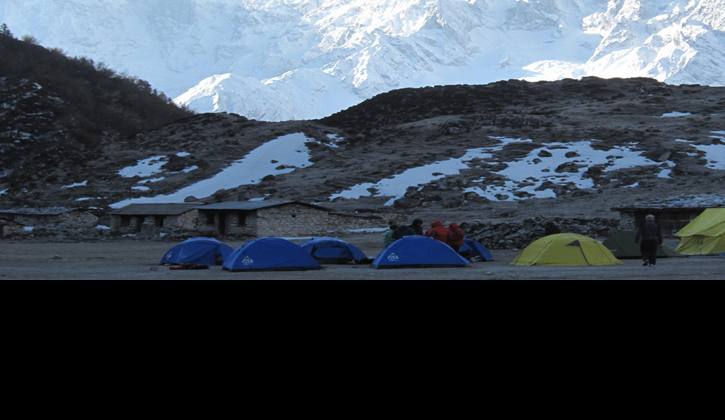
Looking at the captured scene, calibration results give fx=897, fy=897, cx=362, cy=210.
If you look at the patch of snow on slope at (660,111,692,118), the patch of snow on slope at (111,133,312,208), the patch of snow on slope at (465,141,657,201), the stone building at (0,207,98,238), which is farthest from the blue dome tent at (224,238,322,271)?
the patch of snow on slope at (660,111,692,118)

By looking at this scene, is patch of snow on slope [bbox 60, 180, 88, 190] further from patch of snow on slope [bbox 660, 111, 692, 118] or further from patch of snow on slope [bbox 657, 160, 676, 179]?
patch of snow on slope [bbox 660, 111, 692, 118]

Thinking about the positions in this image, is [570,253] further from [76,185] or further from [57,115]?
[57,115]

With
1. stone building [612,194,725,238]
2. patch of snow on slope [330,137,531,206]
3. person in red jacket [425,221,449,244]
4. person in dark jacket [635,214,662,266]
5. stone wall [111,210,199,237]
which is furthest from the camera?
patch of snow on slope [330,137,531,206]

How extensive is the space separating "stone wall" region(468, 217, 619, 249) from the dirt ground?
179cm

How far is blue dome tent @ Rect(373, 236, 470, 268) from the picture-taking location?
1945 centimetres

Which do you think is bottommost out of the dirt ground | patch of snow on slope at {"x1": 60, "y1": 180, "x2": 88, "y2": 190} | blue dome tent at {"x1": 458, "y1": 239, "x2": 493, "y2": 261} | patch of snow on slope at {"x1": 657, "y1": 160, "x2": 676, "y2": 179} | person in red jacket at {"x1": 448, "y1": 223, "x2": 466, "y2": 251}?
the dirt ground

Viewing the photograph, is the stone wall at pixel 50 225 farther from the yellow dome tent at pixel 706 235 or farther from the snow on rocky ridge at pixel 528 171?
the yellow dome tent at pixel 706 235

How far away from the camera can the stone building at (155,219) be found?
43.0 metres

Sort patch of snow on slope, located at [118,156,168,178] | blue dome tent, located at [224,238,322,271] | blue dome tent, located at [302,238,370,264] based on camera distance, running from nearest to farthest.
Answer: blue dome tent, located at [224,238,322,271] → blue dome tent, located at [302,238,370,264] → patch of snow on slope, located at [118,156,168,178]

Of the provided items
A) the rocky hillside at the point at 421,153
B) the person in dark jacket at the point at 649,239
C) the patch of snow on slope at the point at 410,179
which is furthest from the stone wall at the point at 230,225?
the person in dark jacket at the point at 649,239
